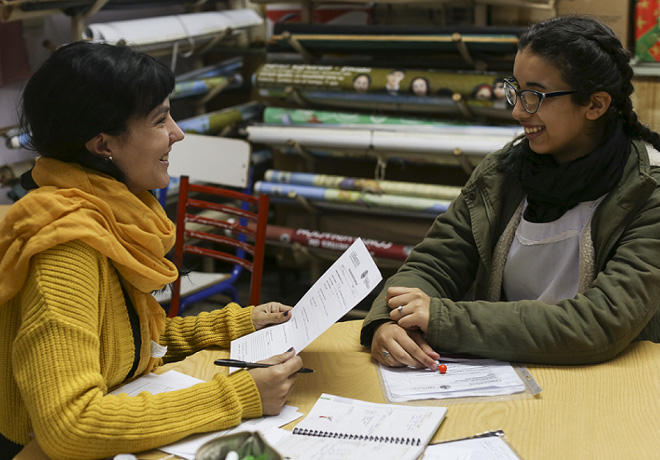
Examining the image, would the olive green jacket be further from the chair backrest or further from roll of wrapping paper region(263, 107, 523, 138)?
roll of wrapping paper region(263, 107, 523, 138)

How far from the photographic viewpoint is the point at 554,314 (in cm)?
159

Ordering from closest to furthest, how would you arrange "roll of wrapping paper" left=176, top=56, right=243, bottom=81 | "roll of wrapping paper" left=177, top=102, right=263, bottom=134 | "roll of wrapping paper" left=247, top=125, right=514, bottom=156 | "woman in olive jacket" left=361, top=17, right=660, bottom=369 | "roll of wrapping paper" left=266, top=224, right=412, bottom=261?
"woman in olive jacket" left=361, top=17, right=660, bottom=369
"roll of wrapping paper" left=247, top=125, right=514, bottom=156
"roll of wrapping paper" left=266, top=224, right=412, bottom=261
"roll of wrapping paper" left=177, top=102, right=263, bottom=134
"roll of wrapping paper" left=176, top=56, right=243, bottom=81

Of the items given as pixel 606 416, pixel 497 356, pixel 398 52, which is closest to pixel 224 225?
pixel 398 52

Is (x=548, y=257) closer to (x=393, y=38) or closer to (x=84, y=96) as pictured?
(x=84, y=96)

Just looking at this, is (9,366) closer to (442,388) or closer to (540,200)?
(442,388)

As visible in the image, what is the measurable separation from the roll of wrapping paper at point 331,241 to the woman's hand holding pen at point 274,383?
2312 millimetres

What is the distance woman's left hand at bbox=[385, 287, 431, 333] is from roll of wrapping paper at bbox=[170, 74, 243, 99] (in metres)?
2.75

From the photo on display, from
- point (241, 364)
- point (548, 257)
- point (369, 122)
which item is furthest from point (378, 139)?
point (241, 364)

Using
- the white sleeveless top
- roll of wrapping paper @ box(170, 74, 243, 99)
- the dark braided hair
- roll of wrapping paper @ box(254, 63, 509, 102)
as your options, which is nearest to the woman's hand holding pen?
→ the white sleeveless top

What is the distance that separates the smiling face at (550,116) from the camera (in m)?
1.72

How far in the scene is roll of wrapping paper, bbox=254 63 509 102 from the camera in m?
3.51

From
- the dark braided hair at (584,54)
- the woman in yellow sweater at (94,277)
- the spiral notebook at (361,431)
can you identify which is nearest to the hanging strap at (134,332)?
the woman in yellow sweater at (94,277)

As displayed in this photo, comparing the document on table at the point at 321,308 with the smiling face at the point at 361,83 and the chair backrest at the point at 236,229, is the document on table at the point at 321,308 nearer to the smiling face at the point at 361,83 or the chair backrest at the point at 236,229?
the chair backrest at the point at 236,229

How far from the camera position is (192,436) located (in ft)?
4.32
